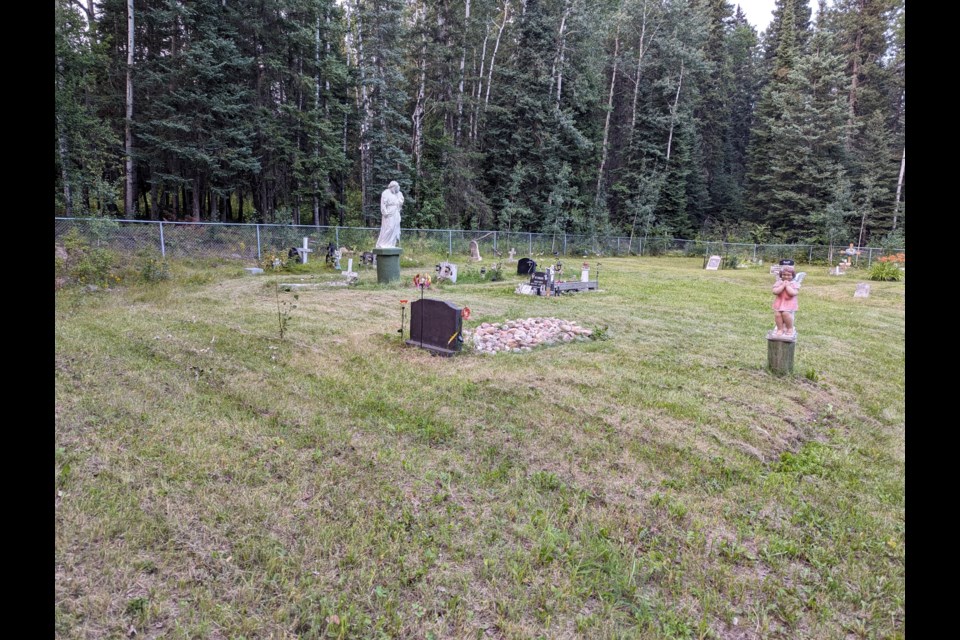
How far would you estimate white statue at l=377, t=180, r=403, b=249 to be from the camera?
13039 mm

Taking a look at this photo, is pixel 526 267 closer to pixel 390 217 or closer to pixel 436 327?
pixel 390 217

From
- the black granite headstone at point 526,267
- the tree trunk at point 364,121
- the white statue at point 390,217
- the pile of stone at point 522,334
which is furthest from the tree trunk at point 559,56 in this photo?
the pile of stone at point 522,334

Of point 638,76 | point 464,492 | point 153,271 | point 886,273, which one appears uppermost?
point 638,76

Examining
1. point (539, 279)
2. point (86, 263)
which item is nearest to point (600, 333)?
point (539, 279)

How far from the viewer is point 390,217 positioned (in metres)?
13.0

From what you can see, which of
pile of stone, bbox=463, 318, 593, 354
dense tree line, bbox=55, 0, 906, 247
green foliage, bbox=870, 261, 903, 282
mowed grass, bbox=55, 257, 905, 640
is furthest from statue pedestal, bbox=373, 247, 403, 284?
green foliage, bbox=870, 261, 903, 282

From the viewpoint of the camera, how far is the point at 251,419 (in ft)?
13.7

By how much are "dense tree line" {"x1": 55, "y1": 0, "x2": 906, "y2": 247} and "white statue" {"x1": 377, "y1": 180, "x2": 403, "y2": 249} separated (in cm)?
804

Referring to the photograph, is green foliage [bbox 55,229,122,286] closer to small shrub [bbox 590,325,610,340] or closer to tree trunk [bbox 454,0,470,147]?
small shrub [bbox 590,325,610,340]

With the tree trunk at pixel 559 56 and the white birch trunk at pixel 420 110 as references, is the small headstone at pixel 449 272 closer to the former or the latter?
the white birch trunk at pixel 420 110

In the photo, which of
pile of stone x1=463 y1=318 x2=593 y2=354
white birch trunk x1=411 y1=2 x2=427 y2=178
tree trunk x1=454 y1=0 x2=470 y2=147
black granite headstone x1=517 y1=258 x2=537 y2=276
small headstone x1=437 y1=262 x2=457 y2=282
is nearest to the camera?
pile of stone x1=463 y1=318 x2=593 y2=354

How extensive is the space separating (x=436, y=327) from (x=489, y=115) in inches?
1054
